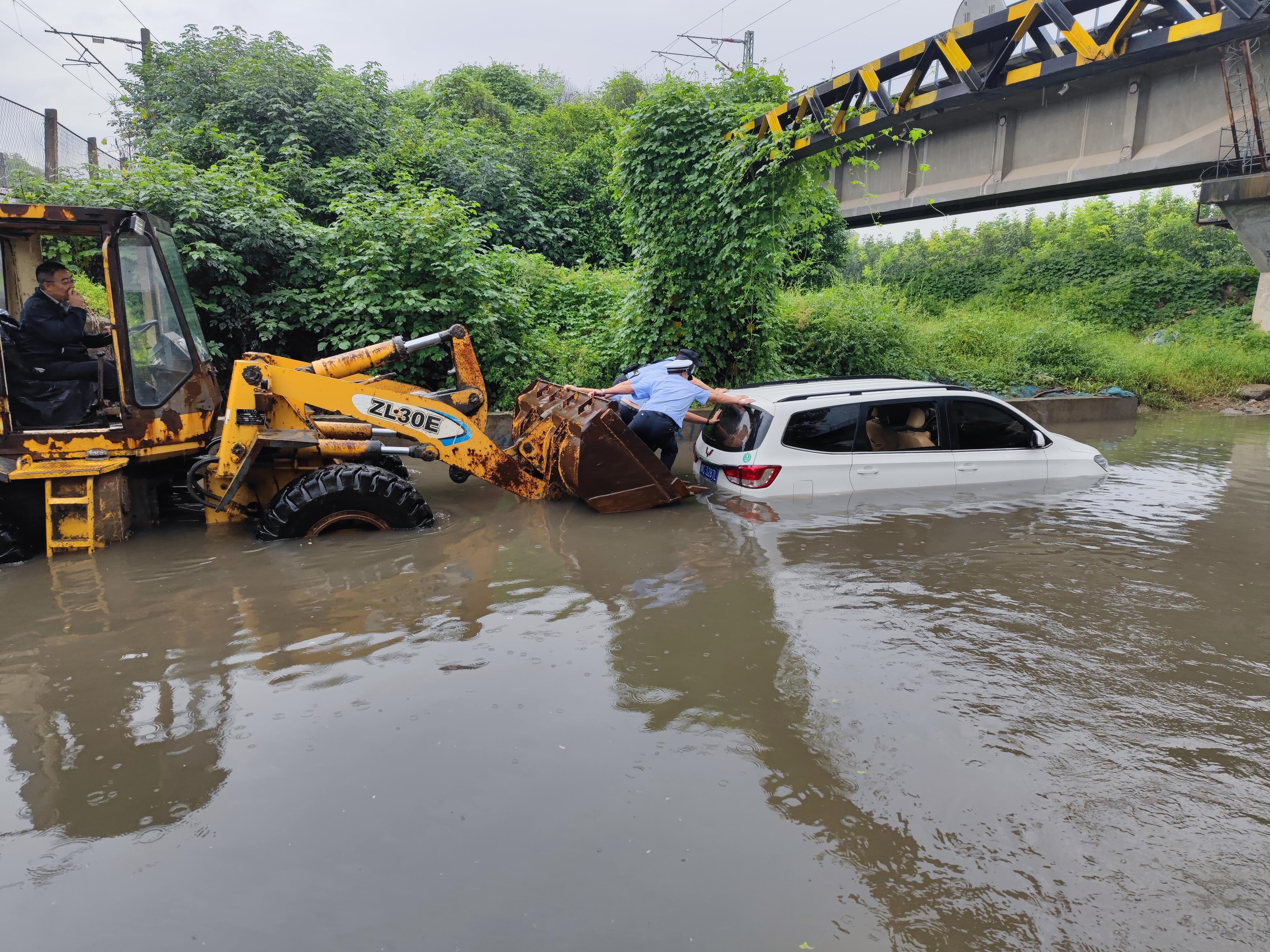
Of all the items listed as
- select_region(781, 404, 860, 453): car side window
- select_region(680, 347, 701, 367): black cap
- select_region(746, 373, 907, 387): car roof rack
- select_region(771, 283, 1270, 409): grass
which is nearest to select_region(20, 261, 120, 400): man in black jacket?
select_region(680, 347, 701, 367): black cap

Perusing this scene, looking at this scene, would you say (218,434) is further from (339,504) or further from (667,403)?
(667,403)

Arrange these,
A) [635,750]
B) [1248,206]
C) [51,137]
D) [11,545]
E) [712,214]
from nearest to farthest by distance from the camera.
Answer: [635,750]
[11,545]
[712,214]
[51,137]
[1248,206]

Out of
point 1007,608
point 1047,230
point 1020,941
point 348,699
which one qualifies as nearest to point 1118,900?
point 1020,941

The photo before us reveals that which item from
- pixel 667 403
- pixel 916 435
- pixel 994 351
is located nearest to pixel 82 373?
pixel 667 403

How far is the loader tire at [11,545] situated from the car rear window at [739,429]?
19.7ft

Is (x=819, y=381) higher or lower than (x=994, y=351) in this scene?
lower

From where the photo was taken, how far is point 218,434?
7523 millimetres

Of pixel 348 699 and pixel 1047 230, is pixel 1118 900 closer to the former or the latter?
pixel 348 699

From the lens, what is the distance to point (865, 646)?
15.6 feet

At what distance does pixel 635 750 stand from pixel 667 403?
5.15 m

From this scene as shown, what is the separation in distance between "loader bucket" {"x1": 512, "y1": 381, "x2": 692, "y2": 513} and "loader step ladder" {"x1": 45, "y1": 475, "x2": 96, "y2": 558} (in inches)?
138

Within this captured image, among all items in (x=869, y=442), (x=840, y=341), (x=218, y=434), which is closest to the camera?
(x=218, y=434)

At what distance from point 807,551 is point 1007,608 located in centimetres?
164

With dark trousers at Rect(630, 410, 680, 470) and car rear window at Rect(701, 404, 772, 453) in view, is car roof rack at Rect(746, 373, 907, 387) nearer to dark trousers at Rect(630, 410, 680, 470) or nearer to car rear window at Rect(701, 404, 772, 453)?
car rear window at Rect(701, 404, 772, 453)
